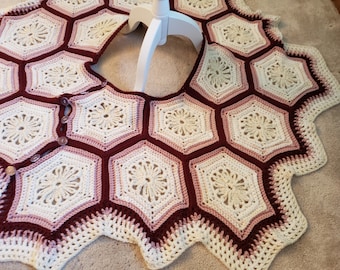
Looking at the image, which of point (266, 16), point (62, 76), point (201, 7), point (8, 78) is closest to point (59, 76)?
point (62, 76)

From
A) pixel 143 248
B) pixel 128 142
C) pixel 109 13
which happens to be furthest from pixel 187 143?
pixel 109 13

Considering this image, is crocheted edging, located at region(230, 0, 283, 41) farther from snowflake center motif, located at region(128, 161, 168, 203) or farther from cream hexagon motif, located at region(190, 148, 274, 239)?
snowflake center motif, located at region(128, 161, 168, 203)

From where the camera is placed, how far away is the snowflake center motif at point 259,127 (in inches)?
39.9

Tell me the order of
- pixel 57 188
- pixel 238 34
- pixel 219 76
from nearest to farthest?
pixel 57 188
pixel 219 76
pixel 238 34

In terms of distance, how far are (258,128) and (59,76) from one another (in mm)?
556

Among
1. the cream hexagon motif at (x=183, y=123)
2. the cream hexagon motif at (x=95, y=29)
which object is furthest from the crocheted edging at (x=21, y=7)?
the cream hexagon motif at (x=183, y=123)

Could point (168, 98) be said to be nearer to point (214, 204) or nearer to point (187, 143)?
point (187, 143)

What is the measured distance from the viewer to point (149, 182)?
91 cm

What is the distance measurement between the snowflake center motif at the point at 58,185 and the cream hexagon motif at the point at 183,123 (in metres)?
0.22

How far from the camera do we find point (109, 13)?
125 cm

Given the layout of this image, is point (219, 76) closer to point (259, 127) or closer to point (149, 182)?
point (259, 127)

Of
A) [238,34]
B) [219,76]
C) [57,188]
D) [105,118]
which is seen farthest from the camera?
[238,34]

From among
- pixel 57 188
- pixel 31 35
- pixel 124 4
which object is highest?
pixel 124 4

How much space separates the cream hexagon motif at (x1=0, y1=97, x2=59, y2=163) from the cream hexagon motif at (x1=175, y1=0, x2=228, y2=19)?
569mm
